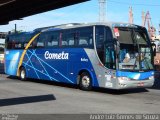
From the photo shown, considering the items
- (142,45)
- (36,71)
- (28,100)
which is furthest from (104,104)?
(36,71)

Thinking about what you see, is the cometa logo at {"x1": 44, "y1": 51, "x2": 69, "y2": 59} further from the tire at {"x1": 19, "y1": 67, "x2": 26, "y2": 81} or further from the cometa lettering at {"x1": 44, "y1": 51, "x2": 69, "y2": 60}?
the tire at {"x1": 19, "y1": 67, "x2": 26, "y2": 81}

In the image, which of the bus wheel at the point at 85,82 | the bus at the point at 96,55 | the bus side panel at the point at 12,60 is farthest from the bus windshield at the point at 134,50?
the bus side panel at the point at 12,60

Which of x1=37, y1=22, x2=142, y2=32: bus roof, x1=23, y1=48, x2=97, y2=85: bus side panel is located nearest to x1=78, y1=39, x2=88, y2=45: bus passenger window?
x1=23, y1=48, x2=97, y2=85: bus side panel

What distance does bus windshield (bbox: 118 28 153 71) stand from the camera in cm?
A: 1712

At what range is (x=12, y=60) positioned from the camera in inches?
1033

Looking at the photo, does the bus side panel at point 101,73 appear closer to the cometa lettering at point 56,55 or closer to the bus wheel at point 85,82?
the bus wheel at point 85,82

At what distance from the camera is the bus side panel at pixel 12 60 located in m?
25.6

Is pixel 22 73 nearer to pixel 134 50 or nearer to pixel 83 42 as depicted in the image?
pixel 83 42

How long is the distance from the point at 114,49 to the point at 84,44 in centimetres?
231

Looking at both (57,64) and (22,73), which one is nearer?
(57,64)

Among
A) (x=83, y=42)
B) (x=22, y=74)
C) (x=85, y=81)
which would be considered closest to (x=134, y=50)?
(x=83, y=42)

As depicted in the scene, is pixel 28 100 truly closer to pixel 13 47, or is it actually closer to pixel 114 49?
pixel 114 49

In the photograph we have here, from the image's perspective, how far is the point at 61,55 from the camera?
2075 cm

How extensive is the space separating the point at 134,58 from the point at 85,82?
2.79m
